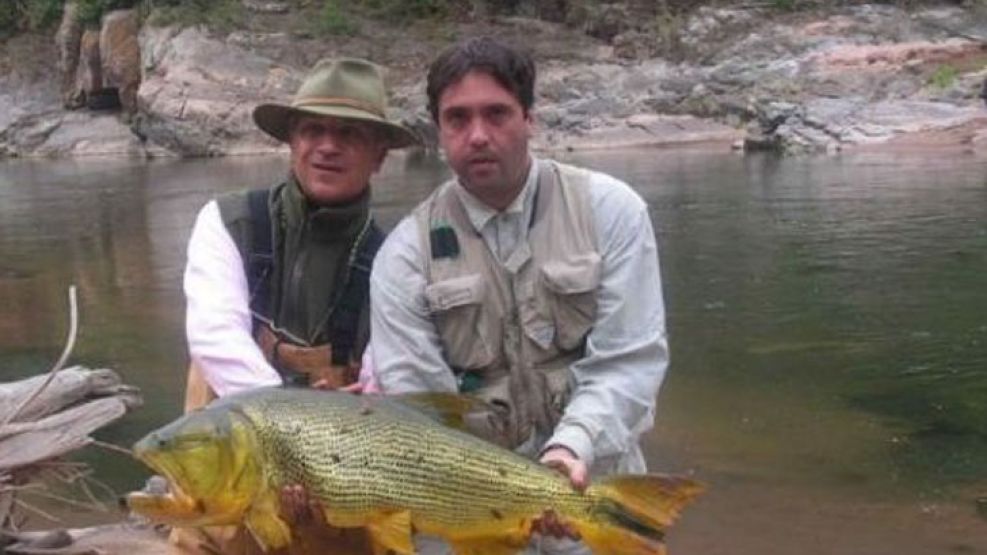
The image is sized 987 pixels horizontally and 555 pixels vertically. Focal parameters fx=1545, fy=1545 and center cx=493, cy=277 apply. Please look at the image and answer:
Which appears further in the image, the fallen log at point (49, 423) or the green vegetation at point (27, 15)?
the green vegetation at point (27, 15)

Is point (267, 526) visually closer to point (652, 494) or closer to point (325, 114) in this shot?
point (652, 494)

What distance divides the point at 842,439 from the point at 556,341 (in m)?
6.05

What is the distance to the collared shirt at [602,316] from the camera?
13.7 feet

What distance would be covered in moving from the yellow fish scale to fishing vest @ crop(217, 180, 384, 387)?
38.1 inches

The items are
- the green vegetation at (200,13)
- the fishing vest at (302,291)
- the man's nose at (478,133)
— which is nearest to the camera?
the man's nose at (478,133)

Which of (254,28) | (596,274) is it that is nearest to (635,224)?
(596,274)

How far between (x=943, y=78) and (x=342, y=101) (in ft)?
94.1

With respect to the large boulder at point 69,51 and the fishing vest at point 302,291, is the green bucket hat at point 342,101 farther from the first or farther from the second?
the large boulder at point 69,51

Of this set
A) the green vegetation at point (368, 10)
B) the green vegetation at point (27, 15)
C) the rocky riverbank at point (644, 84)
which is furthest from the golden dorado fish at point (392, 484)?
the green vegetation at point (27, 15)

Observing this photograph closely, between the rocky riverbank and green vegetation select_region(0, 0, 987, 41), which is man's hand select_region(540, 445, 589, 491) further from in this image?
green vegetation select_region(0, 0, 987, 41)

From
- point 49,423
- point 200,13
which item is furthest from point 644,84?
point 49,423

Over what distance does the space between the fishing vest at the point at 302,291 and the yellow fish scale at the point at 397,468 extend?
38.1 inches

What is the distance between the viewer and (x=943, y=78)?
31516mm

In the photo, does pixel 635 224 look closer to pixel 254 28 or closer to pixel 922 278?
pixel 922 278
